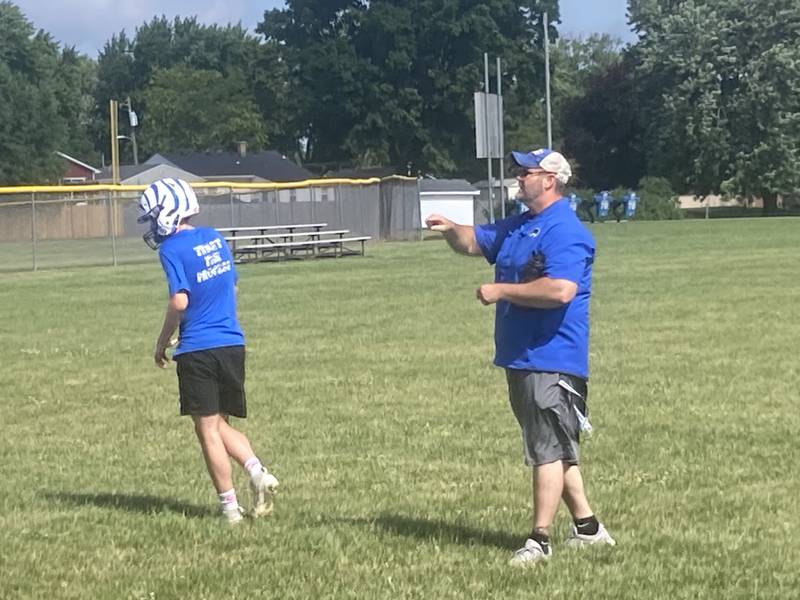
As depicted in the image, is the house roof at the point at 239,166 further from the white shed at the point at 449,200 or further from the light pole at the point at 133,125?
the white shed at the point at 449,200

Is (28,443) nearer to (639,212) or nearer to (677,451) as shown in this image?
(677,451)

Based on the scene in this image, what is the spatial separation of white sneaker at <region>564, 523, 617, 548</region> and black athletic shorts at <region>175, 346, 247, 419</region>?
5.92 feet

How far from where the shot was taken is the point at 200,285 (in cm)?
617

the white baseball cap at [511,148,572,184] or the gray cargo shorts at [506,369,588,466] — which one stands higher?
the white baseball cap at [511,148,572,184]

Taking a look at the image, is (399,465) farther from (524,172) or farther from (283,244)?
(283,244)

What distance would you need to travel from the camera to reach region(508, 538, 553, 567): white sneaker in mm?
5422

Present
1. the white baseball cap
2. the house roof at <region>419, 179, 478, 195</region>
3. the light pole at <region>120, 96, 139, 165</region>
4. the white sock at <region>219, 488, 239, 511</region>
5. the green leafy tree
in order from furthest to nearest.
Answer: the light pole at <region>120, 96, 139, 165</region> < the green leafy tree < the house roof at <region>419, 179, 478, 195</region> < the white sock at <region>219, 488, 239, 511</region> < the white baseball cap

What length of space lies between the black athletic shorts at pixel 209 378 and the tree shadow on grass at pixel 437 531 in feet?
2.91

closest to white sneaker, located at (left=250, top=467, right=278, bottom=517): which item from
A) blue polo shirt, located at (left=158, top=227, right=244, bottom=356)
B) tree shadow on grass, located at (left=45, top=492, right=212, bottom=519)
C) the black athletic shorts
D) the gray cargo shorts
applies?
tree shadow on grass, located at (left=45, top=492, right=212, bottom=519)

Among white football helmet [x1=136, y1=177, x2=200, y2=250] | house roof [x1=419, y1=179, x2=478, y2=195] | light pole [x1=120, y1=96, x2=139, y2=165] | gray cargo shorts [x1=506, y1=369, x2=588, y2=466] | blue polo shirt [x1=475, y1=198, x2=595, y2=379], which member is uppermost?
light pole [x1=120, y1=96, x2=139, y2=165]

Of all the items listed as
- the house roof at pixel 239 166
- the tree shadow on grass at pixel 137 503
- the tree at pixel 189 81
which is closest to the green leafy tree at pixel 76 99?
the tree at pixel 189 81

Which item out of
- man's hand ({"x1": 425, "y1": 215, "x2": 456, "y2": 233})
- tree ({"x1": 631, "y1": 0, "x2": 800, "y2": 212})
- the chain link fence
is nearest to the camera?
man's hand ({"x1": 425, "y1": 215, "x2": 456, "y2": 233})

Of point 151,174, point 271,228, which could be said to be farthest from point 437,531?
point 151,174

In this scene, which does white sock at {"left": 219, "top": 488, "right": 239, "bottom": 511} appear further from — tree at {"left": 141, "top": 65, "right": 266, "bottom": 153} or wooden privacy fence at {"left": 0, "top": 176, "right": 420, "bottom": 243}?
tree at {"left": 141, "top": 65, "right": 266, "bottom": 153}
